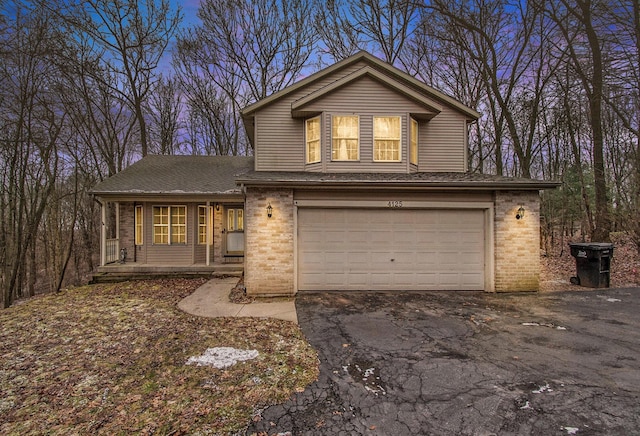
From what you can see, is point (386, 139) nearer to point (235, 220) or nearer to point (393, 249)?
point (393, 249)

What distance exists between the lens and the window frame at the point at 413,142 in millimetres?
10016

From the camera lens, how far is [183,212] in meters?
11.9

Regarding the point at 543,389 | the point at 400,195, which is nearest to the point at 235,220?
the point at 400,195

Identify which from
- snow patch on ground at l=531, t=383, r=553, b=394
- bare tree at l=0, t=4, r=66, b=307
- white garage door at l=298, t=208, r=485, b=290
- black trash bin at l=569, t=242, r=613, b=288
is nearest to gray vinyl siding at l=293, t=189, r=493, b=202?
white garage door at l=298, t=208, r=485, b=290

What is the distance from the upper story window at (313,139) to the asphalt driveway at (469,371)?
16.2ft

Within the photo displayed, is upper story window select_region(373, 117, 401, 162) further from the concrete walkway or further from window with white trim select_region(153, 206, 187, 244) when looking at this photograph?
window with white trim select_region(153, 206, 187, 244)

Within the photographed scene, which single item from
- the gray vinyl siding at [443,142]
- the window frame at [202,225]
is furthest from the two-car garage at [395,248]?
the window frame at [202,225]

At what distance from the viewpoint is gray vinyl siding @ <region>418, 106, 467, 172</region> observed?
10398mm

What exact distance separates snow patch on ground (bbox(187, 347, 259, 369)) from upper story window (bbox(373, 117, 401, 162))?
7.04 meters

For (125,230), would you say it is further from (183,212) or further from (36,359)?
(36,359)

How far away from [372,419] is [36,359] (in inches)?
197

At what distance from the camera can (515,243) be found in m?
8.05

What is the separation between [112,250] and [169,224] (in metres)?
2.37

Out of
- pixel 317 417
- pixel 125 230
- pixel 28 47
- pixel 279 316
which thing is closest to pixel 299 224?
pixel 279 316
